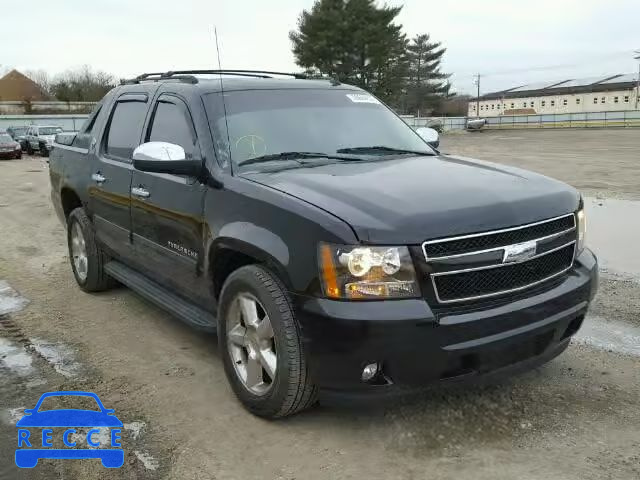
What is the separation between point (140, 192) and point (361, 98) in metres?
1.78

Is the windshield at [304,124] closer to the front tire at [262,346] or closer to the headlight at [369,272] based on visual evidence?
the front tire at [262,346]

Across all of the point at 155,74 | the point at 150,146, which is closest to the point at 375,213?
the point at 150,146

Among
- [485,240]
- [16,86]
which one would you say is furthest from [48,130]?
[16,86]

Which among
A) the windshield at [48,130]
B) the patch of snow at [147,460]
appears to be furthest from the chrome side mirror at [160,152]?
the windshield at [48,130]

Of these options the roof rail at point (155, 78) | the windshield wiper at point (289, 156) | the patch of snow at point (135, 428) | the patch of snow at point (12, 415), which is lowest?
the patch of snow at point (135, 428)

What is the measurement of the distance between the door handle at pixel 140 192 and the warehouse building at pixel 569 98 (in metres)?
91.6

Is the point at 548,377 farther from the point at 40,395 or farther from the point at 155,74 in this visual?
the point at 155,74

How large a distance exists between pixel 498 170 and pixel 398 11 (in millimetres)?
51697

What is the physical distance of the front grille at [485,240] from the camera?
286 centimetres

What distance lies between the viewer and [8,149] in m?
27.3

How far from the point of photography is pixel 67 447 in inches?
126

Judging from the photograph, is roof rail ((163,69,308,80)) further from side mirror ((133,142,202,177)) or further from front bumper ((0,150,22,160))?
front bumper ((0,150,22,160))

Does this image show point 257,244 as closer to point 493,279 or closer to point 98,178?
point 493,279

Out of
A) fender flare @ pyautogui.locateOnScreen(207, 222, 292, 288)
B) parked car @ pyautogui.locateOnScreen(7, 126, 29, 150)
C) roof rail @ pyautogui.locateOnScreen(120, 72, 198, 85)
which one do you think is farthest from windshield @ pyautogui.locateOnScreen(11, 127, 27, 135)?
fender flare @ pyautogui.locateOnScreen(207, 222, 292, 288)
